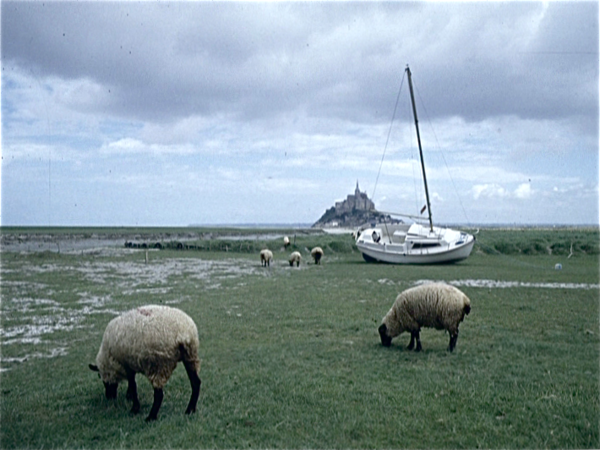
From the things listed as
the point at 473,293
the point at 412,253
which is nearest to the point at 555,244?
the point at 412,253

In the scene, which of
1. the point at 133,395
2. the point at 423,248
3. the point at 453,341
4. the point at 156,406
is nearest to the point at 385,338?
the point at 453,341

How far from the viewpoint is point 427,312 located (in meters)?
10.3

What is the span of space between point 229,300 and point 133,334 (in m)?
11.0

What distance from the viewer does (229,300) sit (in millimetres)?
17797

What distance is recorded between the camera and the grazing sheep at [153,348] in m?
6.77

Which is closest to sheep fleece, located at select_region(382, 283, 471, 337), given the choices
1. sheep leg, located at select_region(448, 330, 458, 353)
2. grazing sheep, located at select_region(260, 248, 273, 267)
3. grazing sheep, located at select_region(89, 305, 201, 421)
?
sheep leg, located at select_region(448, 330, 458, 353)

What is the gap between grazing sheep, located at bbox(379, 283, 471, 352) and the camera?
10148 mm

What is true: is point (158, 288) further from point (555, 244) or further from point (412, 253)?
point (555, 244)

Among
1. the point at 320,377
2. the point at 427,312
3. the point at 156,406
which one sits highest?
the point at 427,312

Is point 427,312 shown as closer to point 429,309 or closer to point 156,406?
point 429,309

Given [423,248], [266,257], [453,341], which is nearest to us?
[453,341]

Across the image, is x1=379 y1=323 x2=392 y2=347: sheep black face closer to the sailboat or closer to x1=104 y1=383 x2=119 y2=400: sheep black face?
x1=104 y1=383 x2=119 y2=400: sheep black face

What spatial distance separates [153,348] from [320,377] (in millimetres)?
3177

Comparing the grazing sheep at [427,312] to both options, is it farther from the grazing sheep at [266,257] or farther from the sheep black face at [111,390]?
the grazing sheep at [266,257]
